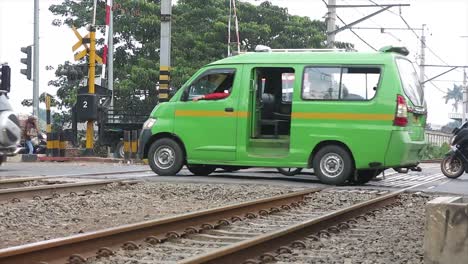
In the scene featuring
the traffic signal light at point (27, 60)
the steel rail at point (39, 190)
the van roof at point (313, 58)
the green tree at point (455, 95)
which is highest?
the green tree at point (455, 95)

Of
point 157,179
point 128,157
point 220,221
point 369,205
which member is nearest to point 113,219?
point 220,221

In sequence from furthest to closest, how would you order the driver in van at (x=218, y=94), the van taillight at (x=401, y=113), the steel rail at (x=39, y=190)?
the driver in van at (x=218, y=94)
the van taillight at (x=401, y=113)
the steel rail at (x=39, y=190)

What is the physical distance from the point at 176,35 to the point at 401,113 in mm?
24676

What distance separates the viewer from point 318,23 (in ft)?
128

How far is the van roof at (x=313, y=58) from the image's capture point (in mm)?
11648

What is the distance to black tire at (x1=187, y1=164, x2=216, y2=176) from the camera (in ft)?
44.0

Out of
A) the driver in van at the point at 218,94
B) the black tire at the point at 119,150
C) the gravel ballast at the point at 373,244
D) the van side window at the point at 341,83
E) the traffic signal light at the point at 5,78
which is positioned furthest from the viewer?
the black tire at the point at 119,150

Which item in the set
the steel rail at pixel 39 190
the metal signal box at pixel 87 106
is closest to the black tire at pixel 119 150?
the metal signal box at pixel 87 106

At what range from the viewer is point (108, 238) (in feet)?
18.1

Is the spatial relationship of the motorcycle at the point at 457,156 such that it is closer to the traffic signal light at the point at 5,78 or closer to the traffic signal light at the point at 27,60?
the traffic signal light at the point at 5,78

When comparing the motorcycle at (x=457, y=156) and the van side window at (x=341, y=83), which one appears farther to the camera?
the motorcycle at (x=457, y=156)

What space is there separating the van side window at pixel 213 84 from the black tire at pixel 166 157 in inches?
38.2

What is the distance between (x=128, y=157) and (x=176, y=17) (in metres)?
17.5

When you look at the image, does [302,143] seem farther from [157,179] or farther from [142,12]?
[142,12]
